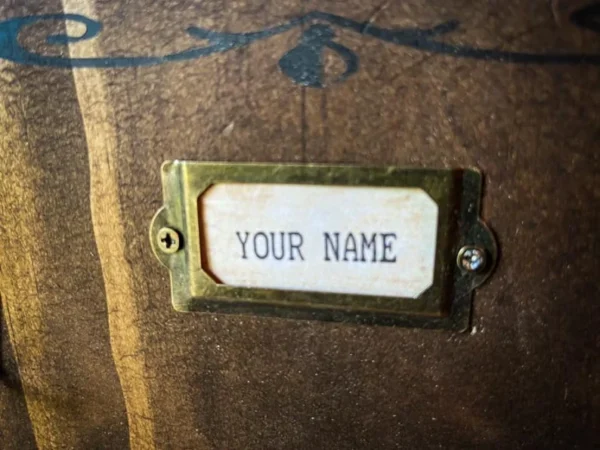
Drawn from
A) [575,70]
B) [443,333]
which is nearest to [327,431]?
[443,333]

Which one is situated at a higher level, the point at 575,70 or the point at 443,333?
the point at 575,70

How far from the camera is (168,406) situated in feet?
1.43

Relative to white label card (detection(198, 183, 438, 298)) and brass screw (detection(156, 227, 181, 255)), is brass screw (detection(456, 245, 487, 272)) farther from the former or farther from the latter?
brass screw (detection(156, 227, 181, 255))

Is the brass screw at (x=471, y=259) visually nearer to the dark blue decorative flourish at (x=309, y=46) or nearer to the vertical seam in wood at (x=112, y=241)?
the dark blue decorative flourish at (x=309, y=46)

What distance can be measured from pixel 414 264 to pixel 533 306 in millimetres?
71

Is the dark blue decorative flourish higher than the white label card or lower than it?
higher

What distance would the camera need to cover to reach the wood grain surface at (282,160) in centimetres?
32

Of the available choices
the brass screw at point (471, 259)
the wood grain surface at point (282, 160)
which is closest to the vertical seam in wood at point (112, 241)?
the wood grain surface at point (282, 160)

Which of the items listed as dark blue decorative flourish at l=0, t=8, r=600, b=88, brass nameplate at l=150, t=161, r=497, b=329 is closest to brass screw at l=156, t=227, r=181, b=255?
brass nameplate at l=150, t=161, r=497, b=329

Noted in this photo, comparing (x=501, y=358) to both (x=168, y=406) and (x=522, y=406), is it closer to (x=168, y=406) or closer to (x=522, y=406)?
(x=522, y=406)

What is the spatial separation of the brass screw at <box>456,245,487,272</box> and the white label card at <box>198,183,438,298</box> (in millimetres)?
16

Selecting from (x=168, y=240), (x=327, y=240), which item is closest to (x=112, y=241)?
(x=168, y=240)

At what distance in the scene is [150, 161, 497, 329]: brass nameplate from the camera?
1.13 feet

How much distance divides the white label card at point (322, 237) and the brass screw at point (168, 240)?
18 mm
